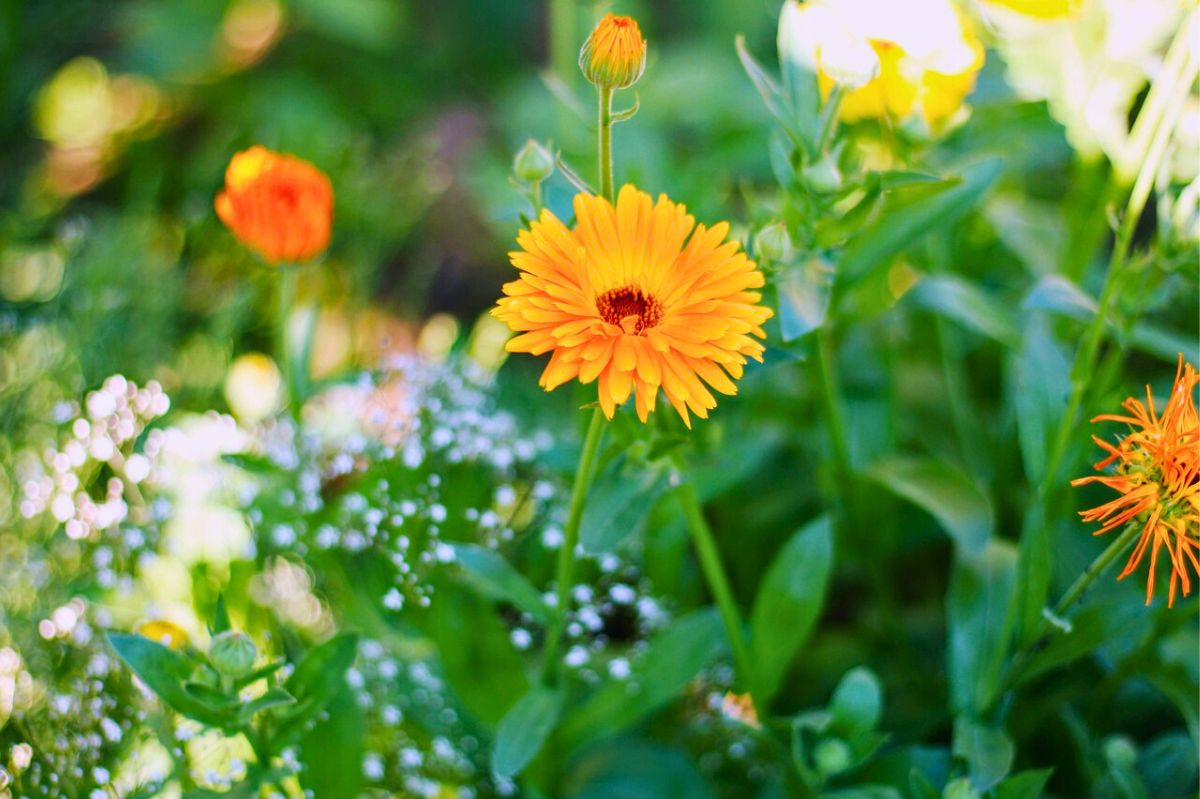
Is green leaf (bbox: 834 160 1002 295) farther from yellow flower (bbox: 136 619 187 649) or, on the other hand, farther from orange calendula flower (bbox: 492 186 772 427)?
yellow flower (bbox: 136 619 187 649)

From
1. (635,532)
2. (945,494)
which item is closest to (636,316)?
(635,532)

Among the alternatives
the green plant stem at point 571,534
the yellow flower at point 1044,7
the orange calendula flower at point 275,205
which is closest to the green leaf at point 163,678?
the green plant stem at point 571,534

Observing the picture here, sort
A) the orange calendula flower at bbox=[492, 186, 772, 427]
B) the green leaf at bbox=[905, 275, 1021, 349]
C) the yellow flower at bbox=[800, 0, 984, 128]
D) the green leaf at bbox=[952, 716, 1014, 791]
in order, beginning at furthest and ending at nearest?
the green leaf at bbox=[905, 275, 1021, 349], the yellow flower at bbox=[800, 0, 984, 128], the green leaf at bbox=[952, 716, 1014, 791], the orange calendula flower at bbox=[492, 186, 772, 427]

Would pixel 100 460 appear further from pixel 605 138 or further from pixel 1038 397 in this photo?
pixel 1038 397

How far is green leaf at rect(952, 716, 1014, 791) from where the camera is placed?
93 centimetres

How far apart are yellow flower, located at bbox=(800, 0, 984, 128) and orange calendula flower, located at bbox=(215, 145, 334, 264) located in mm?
530

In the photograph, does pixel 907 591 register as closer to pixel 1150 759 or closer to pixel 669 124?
pixel 1150 759

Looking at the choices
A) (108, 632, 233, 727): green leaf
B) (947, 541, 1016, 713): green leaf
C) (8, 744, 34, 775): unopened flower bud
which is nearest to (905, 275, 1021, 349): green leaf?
(947, 541, 1016, 713): green leaf

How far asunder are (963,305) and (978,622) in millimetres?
340

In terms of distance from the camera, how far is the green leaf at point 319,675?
0.93 meters

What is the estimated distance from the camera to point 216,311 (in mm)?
1602

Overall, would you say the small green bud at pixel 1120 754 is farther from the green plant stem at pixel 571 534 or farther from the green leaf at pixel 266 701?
the green leaf at pixel 266 701

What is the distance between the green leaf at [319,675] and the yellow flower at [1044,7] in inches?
36.9

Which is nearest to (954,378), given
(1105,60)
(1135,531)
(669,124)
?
(1105,60)
